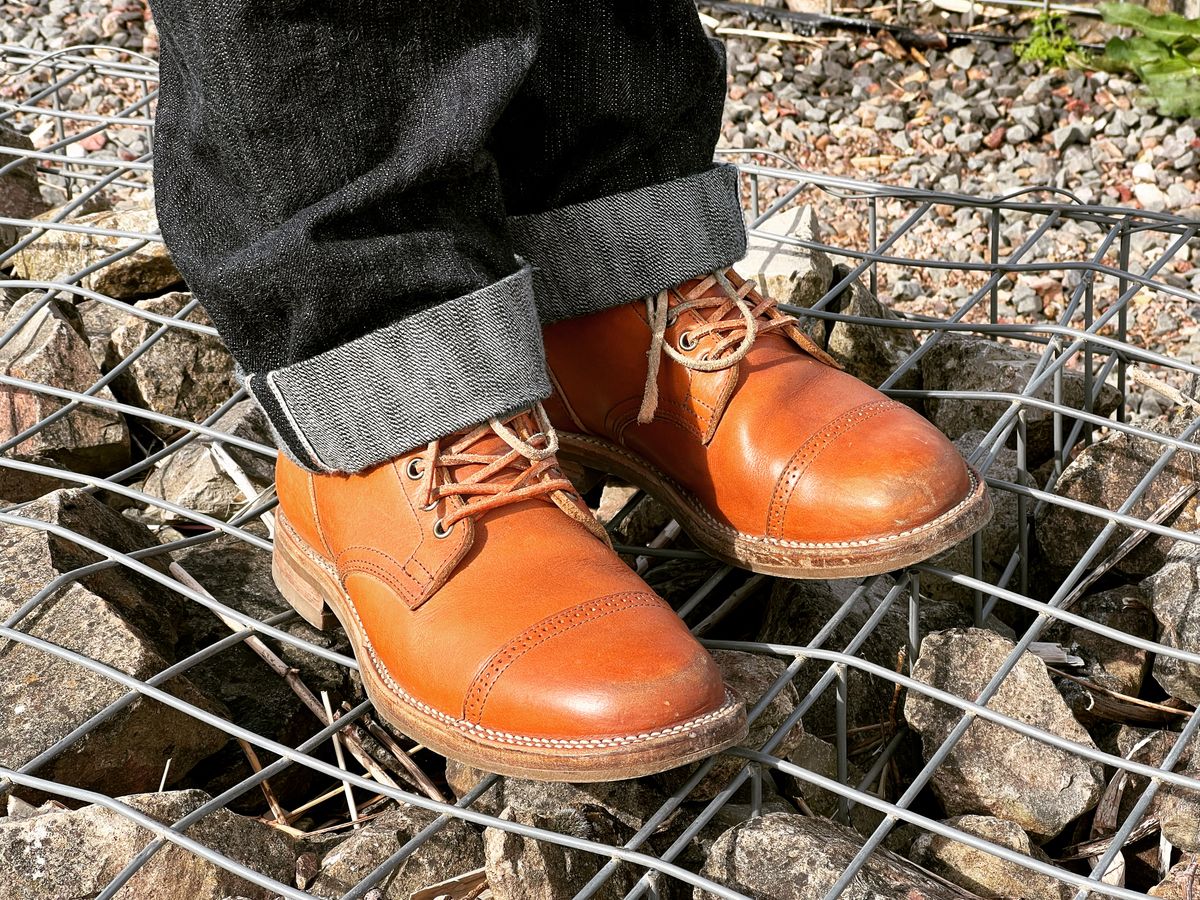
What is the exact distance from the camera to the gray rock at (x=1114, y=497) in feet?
4.95

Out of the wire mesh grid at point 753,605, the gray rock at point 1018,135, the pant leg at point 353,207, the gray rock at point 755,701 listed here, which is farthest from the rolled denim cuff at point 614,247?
the gray rock at point 1018,135

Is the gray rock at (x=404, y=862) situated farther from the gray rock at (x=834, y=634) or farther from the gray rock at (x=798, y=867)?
the gray rock at (x=834, y=634)

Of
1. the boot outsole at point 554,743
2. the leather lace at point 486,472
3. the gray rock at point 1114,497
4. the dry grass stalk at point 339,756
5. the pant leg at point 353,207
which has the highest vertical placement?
the pant leg at point 353,207

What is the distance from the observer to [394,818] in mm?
1164

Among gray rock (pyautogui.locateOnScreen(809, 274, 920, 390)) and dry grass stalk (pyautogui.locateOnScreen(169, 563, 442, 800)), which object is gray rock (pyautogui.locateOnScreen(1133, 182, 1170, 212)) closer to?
gray rock (pyautogui.locateOnScreen(809, 274, 920, 390))

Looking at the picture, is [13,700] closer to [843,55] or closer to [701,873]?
[701,873]

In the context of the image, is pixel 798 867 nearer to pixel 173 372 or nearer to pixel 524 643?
pixel 524 643

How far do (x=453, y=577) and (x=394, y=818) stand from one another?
21 centimetres

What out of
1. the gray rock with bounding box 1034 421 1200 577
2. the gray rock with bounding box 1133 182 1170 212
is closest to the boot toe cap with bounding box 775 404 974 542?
the gray rock with bounding box 1034 421 1200 577

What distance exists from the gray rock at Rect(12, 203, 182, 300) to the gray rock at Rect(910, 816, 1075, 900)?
130 centimetres

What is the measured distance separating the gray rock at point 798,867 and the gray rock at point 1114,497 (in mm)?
568

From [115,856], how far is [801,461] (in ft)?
2.17

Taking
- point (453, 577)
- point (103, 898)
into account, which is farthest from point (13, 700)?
point (453, 577)

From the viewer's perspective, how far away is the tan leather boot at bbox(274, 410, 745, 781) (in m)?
1.05
